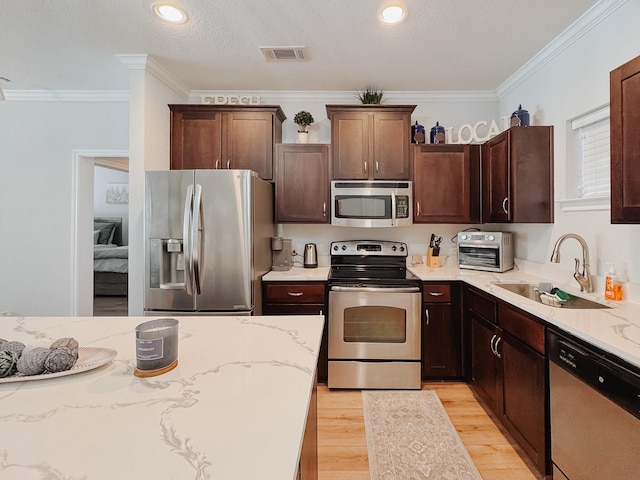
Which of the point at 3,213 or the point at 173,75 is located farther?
the point at 3,213

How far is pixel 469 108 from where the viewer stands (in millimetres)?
3357

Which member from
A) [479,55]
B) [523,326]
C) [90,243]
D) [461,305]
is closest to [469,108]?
[479,55]

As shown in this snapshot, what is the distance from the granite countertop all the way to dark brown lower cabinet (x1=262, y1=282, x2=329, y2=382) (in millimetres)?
76

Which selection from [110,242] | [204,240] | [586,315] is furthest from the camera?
[110,242]

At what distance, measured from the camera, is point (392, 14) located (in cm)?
204

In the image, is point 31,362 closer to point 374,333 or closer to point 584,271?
point 374,333

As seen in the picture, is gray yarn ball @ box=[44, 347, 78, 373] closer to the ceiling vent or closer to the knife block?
the ceiling vent

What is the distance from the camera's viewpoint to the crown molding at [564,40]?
77.0 inches

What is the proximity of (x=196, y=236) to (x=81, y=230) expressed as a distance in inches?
72.2

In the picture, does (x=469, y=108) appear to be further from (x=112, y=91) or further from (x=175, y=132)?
(x=112, y=91)

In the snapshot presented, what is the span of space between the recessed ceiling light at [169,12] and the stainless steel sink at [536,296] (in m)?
2.70

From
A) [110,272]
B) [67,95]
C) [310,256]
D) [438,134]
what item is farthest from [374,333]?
[110,272]

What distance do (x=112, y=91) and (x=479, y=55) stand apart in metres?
3.28

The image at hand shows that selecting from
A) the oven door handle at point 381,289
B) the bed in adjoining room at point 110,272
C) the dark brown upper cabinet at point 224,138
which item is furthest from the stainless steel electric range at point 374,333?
the bed in adjoining room at point 110,272
